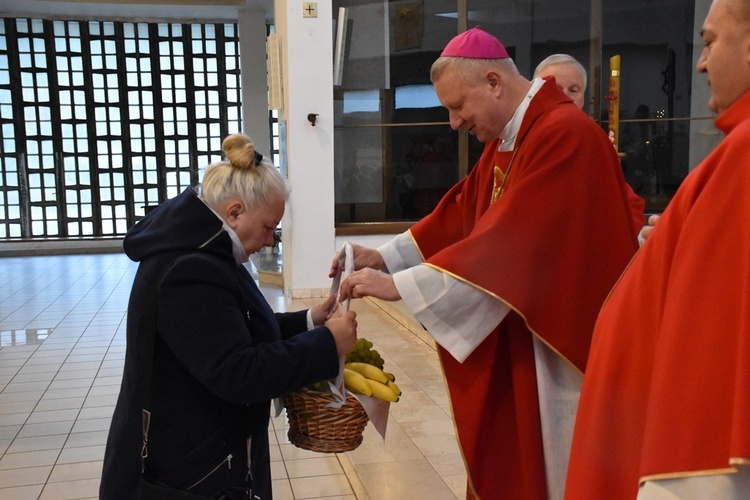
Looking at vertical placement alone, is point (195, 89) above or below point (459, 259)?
above

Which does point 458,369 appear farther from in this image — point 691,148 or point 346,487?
point 691,148

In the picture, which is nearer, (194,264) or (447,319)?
(194,264)

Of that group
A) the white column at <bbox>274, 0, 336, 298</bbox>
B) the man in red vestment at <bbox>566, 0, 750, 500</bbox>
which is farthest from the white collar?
the white column at <bbox>274, 0, 336, 298</bbox>

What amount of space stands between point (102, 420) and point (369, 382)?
328 centimetres

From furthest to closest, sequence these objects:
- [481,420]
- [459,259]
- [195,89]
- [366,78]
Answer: [195,89] → [366,78] → [481,420] → [459,259]

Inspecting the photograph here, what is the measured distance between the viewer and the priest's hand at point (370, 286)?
79.9 inches

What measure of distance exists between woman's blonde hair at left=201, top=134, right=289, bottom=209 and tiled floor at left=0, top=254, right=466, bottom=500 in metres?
2.00

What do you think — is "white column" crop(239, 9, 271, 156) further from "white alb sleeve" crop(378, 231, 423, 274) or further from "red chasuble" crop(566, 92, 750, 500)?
"red chasuble" crop(566, 92, 750, 500)

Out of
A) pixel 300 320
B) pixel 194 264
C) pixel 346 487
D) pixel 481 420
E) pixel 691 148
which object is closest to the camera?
pixel 194 264

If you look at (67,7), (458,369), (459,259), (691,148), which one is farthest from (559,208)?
(67,7)

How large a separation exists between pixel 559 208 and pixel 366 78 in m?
7.37

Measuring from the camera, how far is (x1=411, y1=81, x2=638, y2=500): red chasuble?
199 centimetres

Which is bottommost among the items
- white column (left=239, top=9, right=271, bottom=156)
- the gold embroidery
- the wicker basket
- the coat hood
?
the wicker basket

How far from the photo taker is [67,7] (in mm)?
13516
